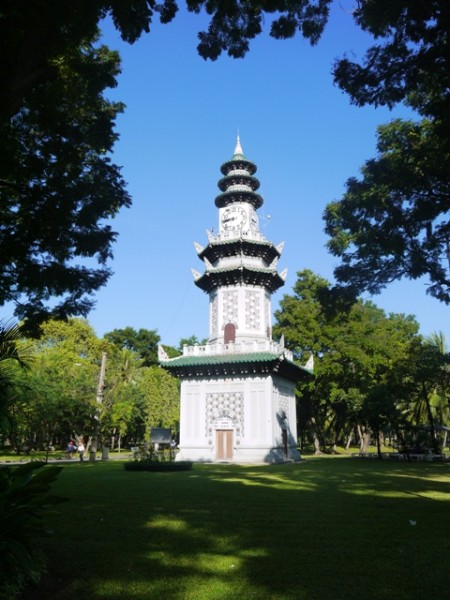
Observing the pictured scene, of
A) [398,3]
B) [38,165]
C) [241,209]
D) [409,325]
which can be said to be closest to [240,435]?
[241,209]

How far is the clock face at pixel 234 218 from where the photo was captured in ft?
116

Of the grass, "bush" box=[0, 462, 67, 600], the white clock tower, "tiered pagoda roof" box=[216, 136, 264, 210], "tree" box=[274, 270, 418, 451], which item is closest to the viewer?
"bush" box=[0, 462, 67, 600]

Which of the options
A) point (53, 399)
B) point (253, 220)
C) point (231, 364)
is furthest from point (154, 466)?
point (253, 220)

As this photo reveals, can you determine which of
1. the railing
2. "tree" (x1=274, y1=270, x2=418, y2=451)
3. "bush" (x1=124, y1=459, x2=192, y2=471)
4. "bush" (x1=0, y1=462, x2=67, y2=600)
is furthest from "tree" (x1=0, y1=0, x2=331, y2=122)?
"tree" (x1=274, y1=270, x2=418, y2=451)

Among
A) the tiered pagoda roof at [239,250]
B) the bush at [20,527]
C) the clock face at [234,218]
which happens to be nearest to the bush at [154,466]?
the tiered pagoda roof at [239,250]

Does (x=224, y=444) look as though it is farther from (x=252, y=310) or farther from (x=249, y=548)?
(x=249, y=548)

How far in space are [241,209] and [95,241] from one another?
2359 centimetres

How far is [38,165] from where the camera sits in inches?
470

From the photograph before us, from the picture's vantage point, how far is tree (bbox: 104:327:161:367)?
251 ft

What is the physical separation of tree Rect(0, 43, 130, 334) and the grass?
6029mm

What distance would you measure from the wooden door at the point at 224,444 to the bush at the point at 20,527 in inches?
1023

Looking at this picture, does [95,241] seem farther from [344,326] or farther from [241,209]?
[344,326]

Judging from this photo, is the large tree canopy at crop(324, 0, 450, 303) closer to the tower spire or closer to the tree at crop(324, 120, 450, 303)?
the tree at crop(324, 120, 450, 303)

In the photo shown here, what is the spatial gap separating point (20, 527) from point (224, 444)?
26.8m
